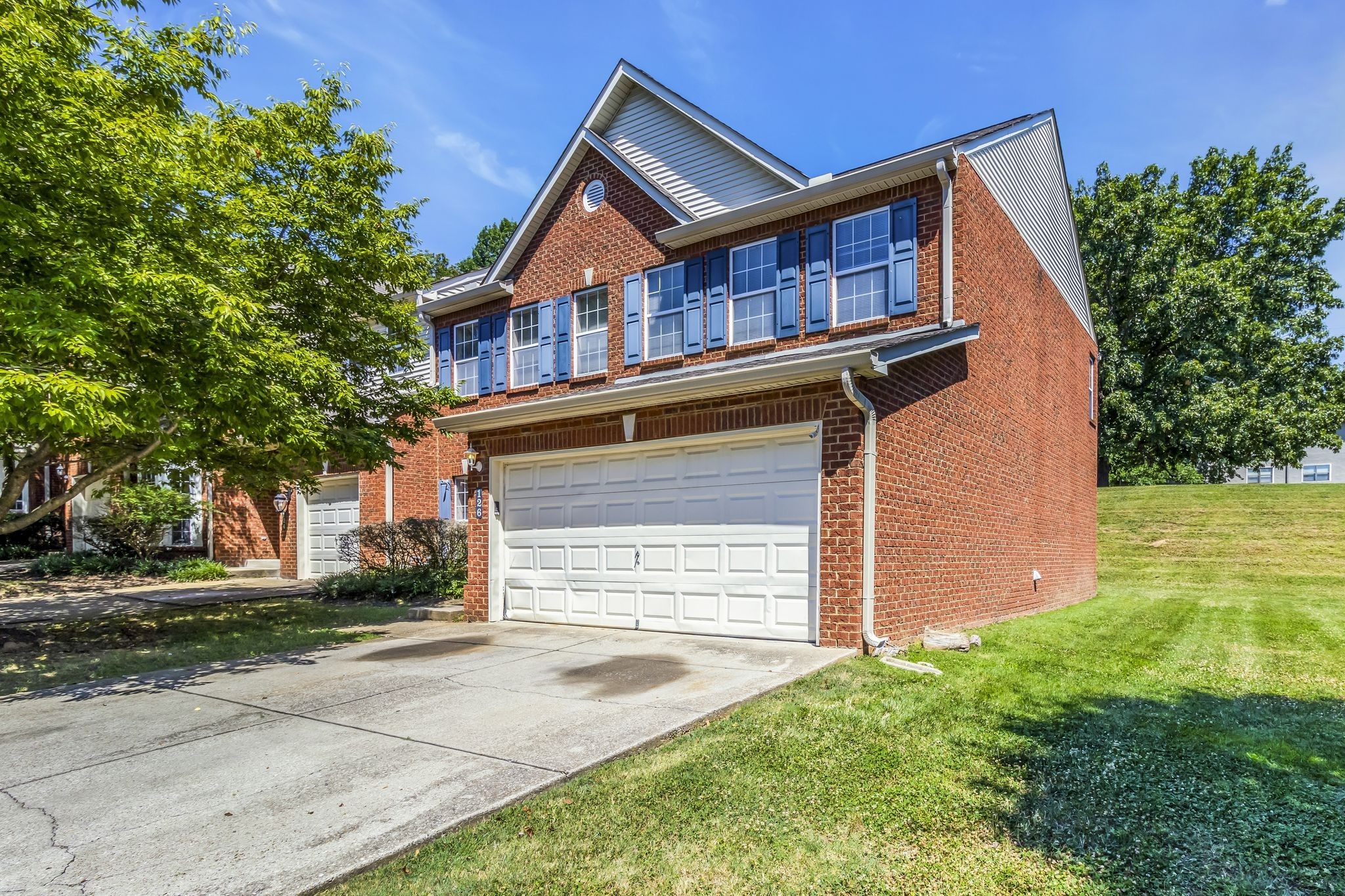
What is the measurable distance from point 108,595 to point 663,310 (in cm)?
1235

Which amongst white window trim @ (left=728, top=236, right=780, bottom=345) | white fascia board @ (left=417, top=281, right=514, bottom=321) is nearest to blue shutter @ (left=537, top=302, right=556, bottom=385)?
white fascia board @ (left=417, top=281, right=514, bottom=321)

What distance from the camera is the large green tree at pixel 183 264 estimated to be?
626cm

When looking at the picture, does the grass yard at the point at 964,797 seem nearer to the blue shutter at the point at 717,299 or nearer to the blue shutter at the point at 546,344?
the blue shutter at the point at 717,299

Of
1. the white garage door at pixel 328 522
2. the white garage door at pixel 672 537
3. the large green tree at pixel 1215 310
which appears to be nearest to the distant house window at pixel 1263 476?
the large green tree at pixel 1215 310

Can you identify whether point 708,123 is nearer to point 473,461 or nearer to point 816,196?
point 816,196

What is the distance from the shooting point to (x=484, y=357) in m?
15.4

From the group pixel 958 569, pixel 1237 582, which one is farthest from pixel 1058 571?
pixel 1237 582

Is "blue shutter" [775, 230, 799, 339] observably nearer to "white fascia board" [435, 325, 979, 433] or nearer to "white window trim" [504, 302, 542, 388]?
"white fascia board" [435, 325, 979, 433]

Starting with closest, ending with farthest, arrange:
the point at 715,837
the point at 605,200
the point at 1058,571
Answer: the point at 715,837
the point at 605,200
the point at 1058,571

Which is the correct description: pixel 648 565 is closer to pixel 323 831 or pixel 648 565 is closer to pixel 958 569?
pixel 958 569

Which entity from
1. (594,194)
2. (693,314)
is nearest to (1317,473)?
(693,314)

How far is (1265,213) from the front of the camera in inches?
1137

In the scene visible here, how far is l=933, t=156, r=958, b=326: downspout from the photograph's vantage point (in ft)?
32.1

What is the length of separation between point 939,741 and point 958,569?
18.2ft
